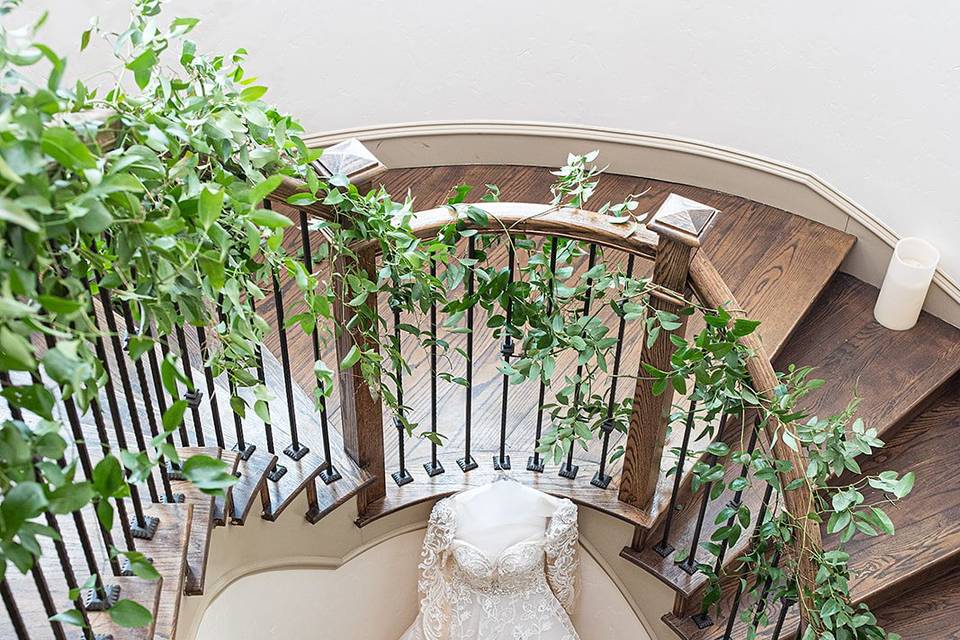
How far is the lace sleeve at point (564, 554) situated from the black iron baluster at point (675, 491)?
25cm

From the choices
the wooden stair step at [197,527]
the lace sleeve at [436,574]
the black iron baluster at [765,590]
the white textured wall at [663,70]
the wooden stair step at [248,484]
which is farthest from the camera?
the white textured wall at [663,70]

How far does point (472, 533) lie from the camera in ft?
9.02

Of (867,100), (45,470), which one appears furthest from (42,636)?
(867,100)

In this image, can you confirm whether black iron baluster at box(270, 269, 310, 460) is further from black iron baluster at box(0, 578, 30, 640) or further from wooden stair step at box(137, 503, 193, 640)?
black iron baluster at box(0, 578, 30, 640)

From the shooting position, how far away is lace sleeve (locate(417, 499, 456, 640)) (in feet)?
9.01

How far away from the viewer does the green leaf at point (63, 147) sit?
1081 mm

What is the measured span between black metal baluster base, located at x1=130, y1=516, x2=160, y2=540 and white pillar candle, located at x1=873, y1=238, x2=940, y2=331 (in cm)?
236

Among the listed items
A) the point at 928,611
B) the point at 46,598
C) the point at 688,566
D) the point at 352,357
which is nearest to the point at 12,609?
the point at 46,598

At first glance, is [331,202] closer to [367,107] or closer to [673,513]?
[673,513]

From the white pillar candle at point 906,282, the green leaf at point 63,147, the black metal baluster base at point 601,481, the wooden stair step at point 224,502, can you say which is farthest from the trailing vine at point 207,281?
the white pillar candle at point 906,282

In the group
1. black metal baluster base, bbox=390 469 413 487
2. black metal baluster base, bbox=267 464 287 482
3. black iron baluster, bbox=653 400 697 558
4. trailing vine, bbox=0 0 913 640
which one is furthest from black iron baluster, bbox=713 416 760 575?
black metal baluster base, bbox=267 464 287 482

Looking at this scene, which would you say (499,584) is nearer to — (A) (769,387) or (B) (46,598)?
(A) (769,387)

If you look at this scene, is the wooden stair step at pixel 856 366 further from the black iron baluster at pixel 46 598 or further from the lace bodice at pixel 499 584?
the black iron baluster at pixel 46 598

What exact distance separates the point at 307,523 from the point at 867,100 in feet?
7.08
